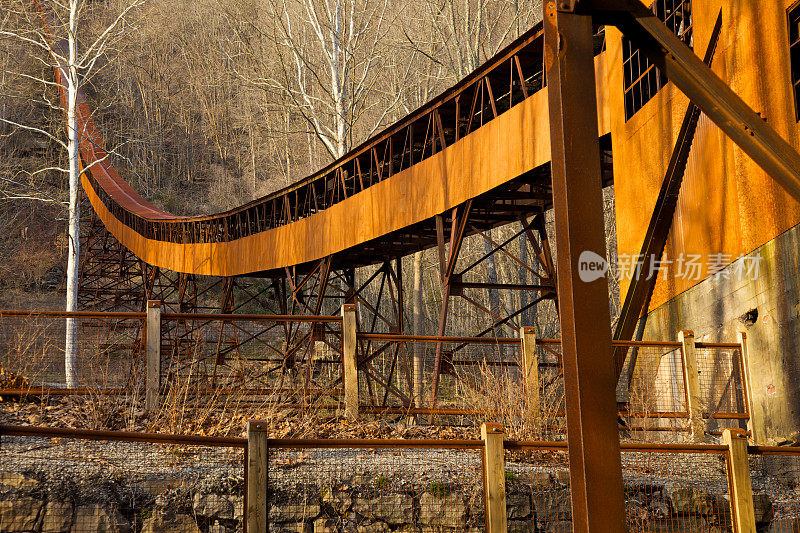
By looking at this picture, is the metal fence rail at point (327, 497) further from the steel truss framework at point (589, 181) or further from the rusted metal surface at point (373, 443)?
the steel truss framework at point (589, 181)

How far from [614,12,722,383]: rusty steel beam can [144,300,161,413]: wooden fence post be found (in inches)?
229

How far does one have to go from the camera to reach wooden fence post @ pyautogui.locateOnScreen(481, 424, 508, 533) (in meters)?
5.59

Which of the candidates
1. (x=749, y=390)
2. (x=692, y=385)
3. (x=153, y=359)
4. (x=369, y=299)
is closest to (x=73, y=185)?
(x=153, y=359)

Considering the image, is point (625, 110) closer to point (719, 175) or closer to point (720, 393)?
point (719, 175)

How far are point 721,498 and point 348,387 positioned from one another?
419 cm

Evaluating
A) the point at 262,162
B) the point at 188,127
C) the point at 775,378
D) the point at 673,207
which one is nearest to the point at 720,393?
the point at 775,378

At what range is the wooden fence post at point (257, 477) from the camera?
17.4ft

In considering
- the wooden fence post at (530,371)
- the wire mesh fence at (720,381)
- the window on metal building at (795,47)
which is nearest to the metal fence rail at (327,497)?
the wooden fence post at (530,371)

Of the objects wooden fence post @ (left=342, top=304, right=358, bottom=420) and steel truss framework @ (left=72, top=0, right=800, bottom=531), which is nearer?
steel truss framework @ (left=72, top=0, right=800, bottom=531)

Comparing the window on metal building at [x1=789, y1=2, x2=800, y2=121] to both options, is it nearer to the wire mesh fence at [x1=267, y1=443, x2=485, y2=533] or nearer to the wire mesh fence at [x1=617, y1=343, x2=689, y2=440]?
the wire mesh fence at [x1=617, y1=343, x2=689, y2=440]

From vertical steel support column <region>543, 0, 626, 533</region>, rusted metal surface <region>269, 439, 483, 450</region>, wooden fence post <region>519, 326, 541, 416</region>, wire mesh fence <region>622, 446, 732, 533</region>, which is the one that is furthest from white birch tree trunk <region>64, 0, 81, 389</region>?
vertical steel support column <region>543, 0, 626, 533</region>

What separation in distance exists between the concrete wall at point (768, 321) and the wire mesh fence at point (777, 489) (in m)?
0.31

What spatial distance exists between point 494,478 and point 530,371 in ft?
11.6

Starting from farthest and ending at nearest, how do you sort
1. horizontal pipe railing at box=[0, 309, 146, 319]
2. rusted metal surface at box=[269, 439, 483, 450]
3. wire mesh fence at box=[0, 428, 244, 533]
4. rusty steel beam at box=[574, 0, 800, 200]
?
1. horizontal pipe railing at box=[0, 309, 146, 319]
2. wire mesh fence at box=[0, 428, 244, 533]
3. rusted metal surface at box=[269, 439, 483, 450]
4. rusty steel beam at box=[574, 0, 800, 200]
